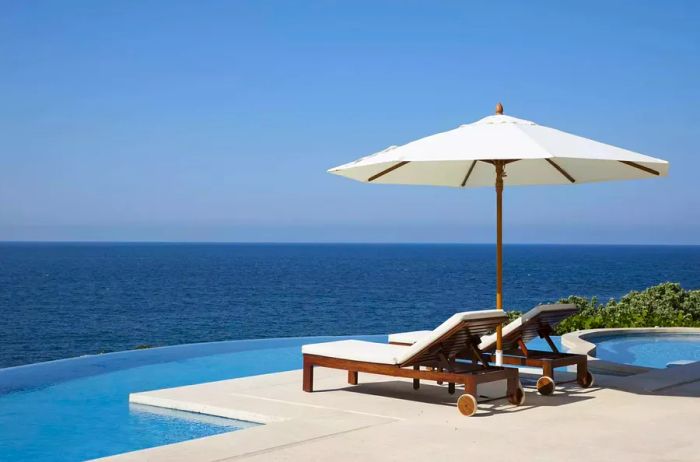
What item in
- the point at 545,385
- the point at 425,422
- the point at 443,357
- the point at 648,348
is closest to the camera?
the point at 425,422

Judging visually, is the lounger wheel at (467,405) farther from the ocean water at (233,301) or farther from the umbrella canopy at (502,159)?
the ocean water at (233,301)

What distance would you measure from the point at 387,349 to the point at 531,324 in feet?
3.75

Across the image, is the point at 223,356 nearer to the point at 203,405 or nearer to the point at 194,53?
the point at 203,405

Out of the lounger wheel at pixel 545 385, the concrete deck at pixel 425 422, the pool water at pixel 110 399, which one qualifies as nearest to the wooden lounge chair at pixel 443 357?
the concrete deck at pixel 425 422

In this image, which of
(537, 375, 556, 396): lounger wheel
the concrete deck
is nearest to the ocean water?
the concrete deck

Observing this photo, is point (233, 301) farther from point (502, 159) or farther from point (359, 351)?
point (502, 159)

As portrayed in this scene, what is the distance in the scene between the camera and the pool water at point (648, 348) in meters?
9.95

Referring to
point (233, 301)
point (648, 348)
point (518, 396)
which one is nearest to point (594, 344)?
point (648, 348)

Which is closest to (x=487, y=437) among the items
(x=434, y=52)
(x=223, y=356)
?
(x=223, y=356)

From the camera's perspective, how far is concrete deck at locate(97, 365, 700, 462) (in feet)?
15.6

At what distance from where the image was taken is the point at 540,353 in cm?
711

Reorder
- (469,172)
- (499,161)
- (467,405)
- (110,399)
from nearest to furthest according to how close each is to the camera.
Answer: (467,405), (499,161), (110,399), (469,172)

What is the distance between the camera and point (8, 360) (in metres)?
28.9

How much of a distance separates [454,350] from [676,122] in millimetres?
38479
